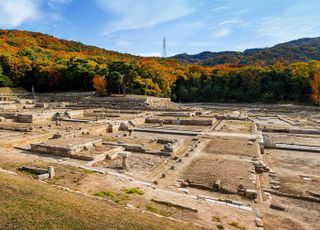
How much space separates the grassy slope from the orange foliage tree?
4231 centimetres

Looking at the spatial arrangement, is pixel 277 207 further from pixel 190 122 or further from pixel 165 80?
pixel 165 80

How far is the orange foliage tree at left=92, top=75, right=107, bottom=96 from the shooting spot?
4872 centimetres

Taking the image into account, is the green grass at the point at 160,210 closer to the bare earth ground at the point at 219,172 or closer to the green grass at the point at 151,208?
the green grass at the point at 151,208

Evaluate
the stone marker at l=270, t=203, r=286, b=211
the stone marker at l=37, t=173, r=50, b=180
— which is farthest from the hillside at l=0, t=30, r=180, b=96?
the stone marker at l=270, t=203, r=286, b=211

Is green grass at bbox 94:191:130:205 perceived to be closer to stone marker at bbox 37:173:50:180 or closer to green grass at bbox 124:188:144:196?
green grass at bbox 124:188:144:196

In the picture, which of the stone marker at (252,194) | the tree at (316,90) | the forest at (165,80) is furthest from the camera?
the forest at (165,80)

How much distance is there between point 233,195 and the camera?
32.1ft

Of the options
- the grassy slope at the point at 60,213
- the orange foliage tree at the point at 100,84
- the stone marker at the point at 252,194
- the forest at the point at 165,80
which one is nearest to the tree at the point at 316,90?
the forest at the point at 165,80

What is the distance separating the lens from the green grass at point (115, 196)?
790 centimetres

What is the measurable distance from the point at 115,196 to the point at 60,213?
8.74 ft

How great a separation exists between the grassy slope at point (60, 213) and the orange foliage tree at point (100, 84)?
42.3m

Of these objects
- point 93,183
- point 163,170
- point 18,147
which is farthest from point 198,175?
point 18,147

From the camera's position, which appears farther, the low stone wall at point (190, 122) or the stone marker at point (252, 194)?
the low stone wall at point (190, 122)

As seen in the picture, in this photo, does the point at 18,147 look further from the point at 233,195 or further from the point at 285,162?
the point at 285,162
